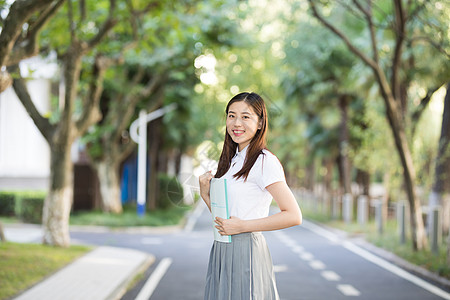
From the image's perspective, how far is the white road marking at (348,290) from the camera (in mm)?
9203

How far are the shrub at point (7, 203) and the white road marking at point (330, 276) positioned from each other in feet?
55.5

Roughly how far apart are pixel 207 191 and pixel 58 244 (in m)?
11.2

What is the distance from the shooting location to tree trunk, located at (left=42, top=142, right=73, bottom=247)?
14117 millimetres

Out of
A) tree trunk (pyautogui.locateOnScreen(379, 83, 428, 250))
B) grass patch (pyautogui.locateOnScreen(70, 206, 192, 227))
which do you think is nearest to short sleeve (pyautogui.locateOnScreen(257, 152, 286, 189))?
tree trunk (pyautogui.locateOnScreen(379, 83, 428, 250))

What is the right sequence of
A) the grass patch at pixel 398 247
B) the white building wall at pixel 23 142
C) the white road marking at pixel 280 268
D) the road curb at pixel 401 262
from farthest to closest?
the white building wall at pixel 23 142, the white road marking at pixel 280 268, the grass patch at pixel 398 247, the road curb at pixel 401 262

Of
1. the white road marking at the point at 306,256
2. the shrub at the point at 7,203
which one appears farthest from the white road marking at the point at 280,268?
the shrub at the point at 7,203

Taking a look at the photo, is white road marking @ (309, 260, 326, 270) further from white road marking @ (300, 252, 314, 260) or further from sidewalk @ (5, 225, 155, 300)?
sidewalk @ (5, 225, 155, 300)

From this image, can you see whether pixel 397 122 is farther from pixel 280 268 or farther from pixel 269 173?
pixel 269 173

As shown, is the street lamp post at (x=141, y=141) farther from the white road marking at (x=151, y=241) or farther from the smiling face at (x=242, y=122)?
the smiling face at (x=242, y=122)

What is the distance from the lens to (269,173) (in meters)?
3.32

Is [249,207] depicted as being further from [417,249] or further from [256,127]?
[417,249]

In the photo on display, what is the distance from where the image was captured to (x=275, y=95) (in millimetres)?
45562

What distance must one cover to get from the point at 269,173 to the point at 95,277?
7.32m

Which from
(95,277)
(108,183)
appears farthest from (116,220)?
(95,277)
